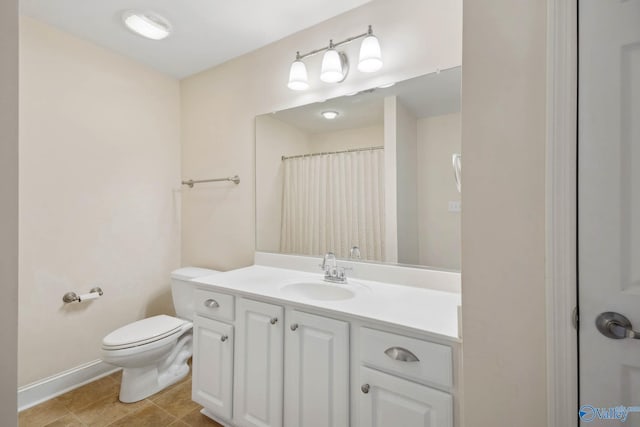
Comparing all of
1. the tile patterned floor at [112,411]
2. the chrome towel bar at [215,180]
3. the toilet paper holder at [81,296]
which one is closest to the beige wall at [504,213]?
the tile patterned floor at [112,411]

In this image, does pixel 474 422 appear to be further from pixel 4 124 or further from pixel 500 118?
pixel 4 124

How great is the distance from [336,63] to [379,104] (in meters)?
0.37

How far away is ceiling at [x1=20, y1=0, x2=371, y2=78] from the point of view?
172 cm

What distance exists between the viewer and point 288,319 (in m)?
1.30

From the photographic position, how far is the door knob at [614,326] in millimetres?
740

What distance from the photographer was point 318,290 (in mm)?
1624

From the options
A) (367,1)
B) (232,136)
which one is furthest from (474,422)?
(232,136)

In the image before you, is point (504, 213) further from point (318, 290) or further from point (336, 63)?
point (336, 63)

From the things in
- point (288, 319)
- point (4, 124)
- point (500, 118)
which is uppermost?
point (500, 118)

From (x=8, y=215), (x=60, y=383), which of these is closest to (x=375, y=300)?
(x=8, y=215)

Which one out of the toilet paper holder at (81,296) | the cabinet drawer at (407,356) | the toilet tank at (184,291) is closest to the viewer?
the cabinet drawer at (407,356)

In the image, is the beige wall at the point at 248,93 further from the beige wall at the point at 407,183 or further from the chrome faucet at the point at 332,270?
the chrome faucet at the point at 332,270

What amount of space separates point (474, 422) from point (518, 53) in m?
1.15

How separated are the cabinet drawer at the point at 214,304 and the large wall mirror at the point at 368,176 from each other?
0.61 m
